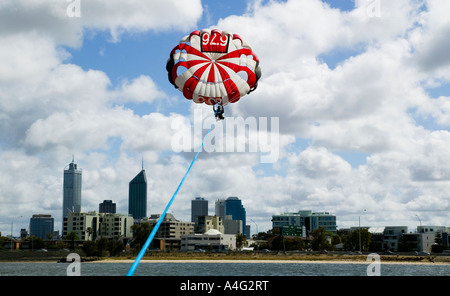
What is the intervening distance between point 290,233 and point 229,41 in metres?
134

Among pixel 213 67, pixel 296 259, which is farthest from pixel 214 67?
pixel 296 259

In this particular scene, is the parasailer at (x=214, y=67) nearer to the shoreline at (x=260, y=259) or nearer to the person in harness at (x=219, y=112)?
the person in harness at (x=219, y=112)

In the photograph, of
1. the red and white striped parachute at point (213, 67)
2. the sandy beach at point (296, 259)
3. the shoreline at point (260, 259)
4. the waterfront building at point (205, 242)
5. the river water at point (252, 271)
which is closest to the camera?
the red and white striped parachute at point (213, 67)

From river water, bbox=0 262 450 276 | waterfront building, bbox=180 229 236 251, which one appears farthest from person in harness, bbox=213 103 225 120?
waterfront building, bbox=180 229 236 251

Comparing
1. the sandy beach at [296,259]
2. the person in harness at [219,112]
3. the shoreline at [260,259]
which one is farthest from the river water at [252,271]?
the person in harness at [219,112]

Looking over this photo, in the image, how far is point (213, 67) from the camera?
109 feet

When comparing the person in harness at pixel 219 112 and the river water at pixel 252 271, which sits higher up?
the person in harness at pixel 219 112

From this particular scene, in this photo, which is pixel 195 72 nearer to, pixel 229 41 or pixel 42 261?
pixel 229 41

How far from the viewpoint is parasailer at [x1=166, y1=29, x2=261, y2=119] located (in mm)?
32469

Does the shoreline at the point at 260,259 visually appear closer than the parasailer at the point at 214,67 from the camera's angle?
No

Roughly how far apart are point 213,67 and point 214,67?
0.07 meters

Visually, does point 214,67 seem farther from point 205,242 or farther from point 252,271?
point 205,242

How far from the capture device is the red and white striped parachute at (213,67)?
1277 inches
